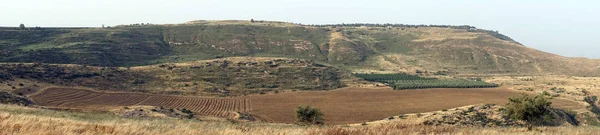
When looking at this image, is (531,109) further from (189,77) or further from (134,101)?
(189,77)

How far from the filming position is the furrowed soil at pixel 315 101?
63344 millimetres

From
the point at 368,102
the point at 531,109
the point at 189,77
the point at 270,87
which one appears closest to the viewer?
the point at 531,109

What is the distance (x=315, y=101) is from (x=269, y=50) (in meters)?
93.8

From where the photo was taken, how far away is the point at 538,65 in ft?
513

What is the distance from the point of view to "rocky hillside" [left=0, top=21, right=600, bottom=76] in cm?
12644

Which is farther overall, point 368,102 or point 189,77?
point 189,77


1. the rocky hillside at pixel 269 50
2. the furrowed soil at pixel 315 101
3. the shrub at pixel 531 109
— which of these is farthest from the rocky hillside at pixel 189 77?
the shrub at pixel 531 109

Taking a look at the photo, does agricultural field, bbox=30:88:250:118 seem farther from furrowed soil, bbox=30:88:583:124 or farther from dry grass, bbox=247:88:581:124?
dry grass, bbox=247:88:581:124

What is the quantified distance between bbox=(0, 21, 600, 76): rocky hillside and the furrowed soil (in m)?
51.3

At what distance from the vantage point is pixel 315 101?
263ft

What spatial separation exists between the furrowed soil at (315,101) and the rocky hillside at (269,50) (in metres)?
51.3

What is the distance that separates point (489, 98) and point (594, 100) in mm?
18507

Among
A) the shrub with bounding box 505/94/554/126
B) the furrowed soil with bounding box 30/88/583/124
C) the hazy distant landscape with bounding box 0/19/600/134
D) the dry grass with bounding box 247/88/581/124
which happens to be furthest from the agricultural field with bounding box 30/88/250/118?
the shrub with bounding box 505/94/554/126

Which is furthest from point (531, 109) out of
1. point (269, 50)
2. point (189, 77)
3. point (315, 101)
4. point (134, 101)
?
point (269, 50)
